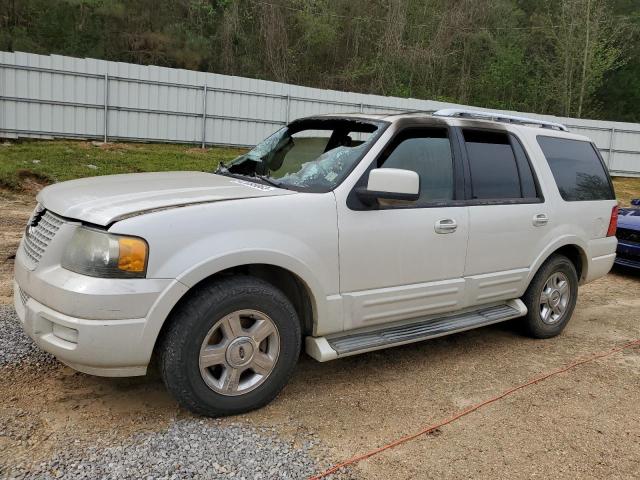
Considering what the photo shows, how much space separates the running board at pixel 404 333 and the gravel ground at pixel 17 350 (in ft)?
5.85

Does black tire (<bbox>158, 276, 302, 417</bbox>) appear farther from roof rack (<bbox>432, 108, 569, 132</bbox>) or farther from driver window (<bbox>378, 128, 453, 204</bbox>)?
roof rack (<bbox>432, 108, 569, 132</bbox>)

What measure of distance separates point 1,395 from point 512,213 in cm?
375

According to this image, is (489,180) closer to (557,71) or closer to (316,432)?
(316,432)

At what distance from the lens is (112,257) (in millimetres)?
2943

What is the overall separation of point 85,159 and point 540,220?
1132cm

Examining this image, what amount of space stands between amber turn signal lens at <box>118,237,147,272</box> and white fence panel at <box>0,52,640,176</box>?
12.6 metres

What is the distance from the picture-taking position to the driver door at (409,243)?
3709 mm

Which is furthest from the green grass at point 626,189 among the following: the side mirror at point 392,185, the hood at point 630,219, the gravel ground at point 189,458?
the gravel ground at point 189,458

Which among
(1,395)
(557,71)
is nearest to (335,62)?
(557,71)

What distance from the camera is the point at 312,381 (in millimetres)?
3992

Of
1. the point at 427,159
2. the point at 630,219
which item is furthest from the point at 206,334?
the point at 630,219

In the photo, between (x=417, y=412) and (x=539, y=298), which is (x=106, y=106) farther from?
(x=417, y=412)

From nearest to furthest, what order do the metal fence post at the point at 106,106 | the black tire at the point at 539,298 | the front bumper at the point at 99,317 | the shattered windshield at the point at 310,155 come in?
the front bumper at the point at 99,317 < the shattered windshield at the point at 310,155 < the black tire at the point at 539,298 < the metal fence post at the point at 106,106

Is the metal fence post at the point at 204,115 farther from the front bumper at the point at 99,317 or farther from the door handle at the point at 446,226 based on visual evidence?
the front bumper at the point at 99,317
